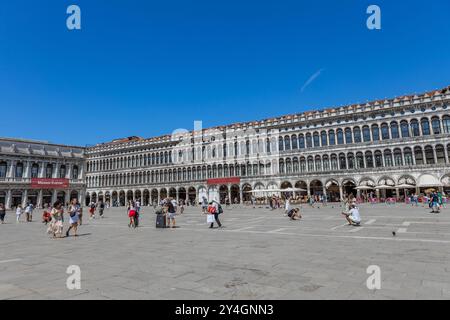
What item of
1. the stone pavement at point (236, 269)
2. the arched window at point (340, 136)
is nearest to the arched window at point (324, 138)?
the arched window at point (340, 136)

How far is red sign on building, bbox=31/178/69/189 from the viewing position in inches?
2404

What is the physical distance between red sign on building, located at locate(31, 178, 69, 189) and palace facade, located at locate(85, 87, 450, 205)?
7917 millimetres

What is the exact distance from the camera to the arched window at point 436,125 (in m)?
38.0

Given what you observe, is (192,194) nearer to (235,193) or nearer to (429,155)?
(235,193)

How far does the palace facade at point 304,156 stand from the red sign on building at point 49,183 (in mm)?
7917

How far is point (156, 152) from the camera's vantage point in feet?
203

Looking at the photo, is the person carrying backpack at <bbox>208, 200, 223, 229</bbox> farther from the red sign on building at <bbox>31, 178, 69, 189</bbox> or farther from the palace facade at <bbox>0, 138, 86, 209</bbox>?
the red sign on building at <bbox>31, 178, 69, 189</bbox>

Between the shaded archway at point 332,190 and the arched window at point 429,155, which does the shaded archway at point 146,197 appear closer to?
the shaded archway at point 332,190

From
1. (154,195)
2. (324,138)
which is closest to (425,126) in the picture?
(324,138)

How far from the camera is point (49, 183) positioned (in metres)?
63.0

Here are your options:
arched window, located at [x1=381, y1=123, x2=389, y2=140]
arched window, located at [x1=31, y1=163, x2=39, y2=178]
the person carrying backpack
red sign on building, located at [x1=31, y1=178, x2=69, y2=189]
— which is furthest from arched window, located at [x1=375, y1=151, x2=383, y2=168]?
arched window, located at [x1=31, y1=163, x2=39, y2=178]

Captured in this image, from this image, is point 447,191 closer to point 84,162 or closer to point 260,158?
point 260,158
